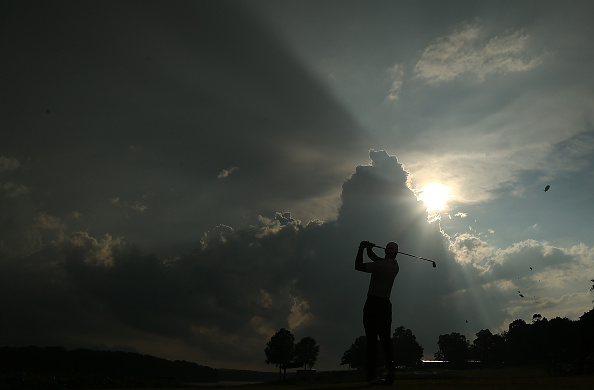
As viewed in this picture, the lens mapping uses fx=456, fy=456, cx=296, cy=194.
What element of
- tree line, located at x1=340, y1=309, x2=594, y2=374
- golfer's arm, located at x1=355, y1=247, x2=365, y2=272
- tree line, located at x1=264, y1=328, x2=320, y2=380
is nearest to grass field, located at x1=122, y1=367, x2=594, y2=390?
golfer's arm, located at x1=355, y1=247, x2=365, y2=272

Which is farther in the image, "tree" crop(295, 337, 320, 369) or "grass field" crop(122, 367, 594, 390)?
"tree" crop(295, 337, 320, 369)

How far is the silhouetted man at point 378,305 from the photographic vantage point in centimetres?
1164

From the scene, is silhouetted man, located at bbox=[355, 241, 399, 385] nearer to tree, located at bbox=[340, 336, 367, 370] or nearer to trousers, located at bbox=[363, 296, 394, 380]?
trousers, located at bbox=[363, 296, 394, 380]

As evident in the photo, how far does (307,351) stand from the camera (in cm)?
15262

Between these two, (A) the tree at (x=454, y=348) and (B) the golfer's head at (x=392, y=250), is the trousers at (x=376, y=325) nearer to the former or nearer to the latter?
(B) the golfer's head at (x=392, y=250)

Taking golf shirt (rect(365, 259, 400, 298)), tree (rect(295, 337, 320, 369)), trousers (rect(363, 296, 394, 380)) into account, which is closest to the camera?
trousers (rect(363, 296, 394, 380))

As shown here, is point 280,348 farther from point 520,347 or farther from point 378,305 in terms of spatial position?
point 378,305

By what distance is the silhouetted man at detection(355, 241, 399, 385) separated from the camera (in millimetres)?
11641

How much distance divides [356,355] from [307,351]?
72.3ft

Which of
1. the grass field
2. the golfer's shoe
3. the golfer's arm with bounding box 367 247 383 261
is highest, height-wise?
the golfer's arm with bounding box 367 247 383 261

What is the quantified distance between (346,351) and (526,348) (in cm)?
6553

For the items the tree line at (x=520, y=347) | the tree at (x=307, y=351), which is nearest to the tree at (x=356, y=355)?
the tree line at (x=520, y=347)

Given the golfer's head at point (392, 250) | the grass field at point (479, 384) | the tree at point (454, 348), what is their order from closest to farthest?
the grass field at point (479, 384)
the golfer's head at point (392, 250)
the tree at point (454, 348)

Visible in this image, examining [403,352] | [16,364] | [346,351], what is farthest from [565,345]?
[16,364]
